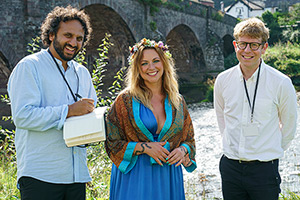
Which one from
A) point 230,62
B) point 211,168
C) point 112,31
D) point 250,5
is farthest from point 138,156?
point 250,5

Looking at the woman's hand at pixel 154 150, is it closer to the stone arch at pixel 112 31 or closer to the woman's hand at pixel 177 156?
the woman's hand at pixel 177 156

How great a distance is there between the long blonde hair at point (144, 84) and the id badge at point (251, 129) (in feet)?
1.61

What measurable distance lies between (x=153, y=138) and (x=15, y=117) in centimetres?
86

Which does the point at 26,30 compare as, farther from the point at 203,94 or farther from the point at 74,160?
the point at 203,94

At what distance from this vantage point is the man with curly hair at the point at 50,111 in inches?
74.5

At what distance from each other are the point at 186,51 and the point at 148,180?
2153 centimetres

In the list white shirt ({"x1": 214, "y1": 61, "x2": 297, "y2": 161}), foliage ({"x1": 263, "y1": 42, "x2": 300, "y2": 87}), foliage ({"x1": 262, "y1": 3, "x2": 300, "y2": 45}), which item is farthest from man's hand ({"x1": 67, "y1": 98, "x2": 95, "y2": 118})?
foliage ({"x1": 262, "y1": 3, "x2": 300, "y2": 45})

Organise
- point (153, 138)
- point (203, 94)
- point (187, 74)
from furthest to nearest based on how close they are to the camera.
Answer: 1. point (187, 74)
2. point (203, 94)
3. point (153, 138)

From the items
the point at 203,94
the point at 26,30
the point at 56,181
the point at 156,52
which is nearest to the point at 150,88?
the point at 156,52

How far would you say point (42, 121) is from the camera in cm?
188

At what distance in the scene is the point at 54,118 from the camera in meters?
1.91

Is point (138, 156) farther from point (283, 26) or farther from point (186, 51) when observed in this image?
point (283, 26)

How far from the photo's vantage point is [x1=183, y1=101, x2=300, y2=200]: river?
4.34 m

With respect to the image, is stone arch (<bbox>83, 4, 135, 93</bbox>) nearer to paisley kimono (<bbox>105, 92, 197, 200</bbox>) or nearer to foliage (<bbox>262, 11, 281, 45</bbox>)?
paisley kimono (<bbox>105, 92, 197, 200</bbox>)
